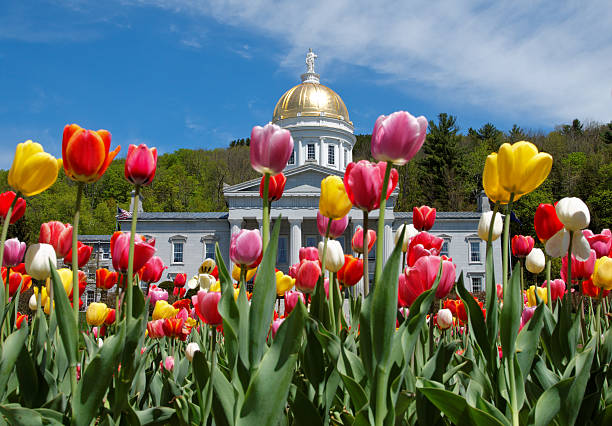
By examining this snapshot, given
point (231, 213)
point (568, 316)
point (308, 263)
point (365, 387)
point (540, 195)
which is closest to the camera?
point (365, 387)

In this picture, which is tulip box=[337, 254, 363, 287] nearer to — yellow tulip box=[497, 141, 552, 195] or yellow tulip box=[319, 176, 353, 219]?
yellow tulip box=[319, 176, 353, 219]

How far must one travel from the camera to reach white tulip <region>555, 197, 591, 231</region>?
59.1 inches

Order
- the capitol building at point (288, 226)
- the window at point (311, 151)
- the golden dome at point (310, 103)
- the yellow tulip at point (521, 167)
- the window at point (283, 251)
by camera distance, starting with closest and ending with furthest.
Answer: the yellow tulip at point (521, 167) → the capitol building at point (288, 226) → the window at point (283, 251) → the window at point (311, 151) → the golden dome at point (310, 103)

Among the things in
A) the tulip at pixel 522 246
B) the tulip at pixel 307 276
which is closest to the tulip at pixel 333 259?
the tulip at pixel 307 276

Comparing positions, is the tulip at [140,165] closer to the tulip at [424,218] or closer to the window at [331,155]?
the tulip at [424,218]

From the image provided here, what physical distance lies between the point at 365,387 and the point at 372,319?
1.05 ft

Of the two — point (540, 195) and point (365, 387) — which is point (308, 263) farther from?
point (540, 195)

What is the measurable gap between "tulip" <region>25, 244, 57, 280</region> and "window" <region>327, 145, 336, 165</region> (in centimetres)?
4100

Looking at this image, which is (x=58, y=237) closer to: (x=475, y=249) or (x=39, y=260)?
(x=39, y=260)

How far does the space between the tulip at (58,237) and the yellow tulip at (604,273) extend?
1.93 meters

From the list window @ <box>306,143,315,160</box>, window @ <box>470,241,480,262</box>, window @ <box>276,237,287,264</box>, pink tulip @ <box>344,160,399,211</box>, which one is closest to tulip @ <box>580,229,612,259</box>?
pink tulip @ <box>344,160,399,211</box>

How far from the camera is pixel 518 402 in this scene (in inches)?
47.0

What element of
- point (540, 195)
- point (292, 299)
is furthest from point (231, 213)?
point (292, 299)

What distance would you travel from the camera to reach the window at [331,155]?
42344 millimetres
